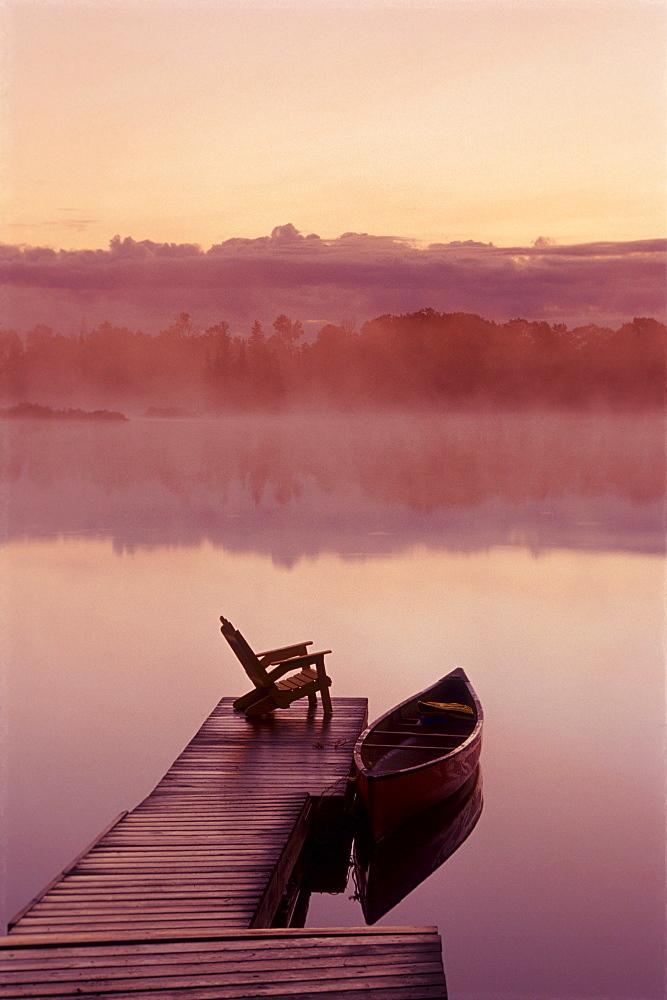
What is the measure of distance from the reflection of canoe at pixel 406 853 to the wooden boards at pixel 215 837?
906mm

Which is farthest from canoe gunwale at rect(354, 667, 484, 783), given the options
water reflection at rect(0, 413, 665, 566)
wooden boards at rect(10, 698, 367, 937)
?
water reflection at rect(0, 413, 665, 566)

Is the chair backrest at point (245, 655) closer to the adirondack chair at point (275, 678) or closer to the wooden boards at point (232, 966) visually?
the adirondack chair at point (275, 678)

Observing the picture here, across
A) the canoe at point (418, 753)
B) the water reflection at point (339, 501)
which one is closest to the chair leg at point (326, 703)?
the canoe at point (418, 753)

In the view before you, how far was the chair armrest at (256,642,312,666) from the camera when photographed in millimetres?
14883

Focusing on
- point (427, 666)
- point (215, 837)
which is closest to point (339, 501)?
point (427, 666)

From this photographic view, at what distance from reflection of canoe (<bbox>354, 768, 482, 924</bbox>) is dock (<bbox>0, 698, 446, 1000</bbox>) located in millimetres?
372

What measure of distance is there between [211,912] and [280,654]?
7.18m

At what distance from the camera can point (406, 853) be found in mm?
12211

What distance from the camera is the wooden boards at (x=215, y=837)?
789cm

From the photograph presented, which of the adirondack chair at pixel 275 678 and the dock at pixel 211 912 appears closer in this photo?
the dock at pixel 211 912

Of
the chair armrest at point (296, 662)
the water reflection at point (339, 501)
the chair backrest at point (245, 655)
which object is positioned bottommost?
the water reflection at point (339, 501)

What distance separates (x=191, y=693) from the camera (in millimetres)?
19219

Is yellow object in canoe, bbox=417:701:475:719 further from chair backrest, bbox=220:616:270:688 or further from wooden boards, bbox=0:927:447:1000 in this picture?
wooden boards, bbox=0:927:447:1000

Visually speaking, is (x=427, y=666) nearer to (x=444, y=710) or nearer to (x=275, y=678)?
(x=444, y=710)
